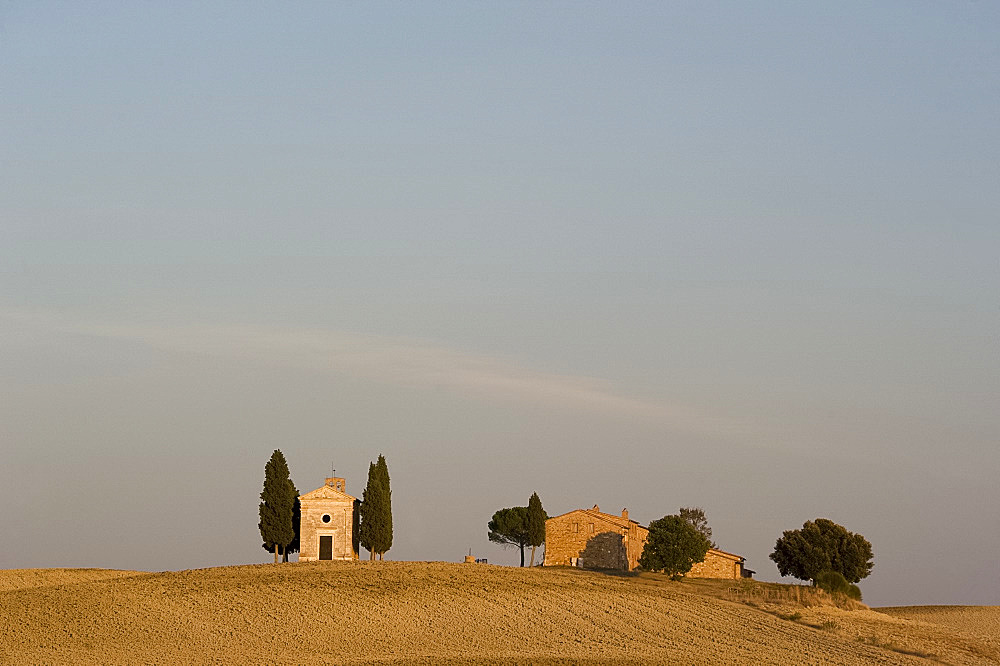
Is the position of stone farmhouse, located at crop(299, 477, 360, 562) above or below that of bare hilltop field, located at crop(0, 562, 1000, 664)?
above

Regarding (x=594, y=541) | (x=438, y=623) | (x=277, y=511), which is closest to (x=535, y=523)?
(x=594, y=541)

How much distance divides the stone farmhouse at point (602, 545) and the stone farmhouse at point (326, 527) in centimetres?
1866

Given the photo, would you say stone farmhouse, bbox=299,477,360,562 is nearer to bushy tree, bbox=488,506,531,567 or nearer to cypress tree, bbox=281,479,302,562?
cypress tree, bbox=281,479,302,562

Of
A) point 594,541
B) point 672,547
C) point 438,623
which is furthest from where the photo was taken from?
point 594,541

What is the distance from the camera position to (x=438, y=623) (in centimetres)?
5900

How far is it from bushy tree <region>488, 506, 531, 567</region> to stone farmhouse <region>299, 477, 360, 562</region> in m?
28.8

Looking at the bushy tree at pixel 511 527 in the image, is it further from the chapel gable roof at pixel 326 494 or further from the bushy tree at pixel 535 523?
the chapel gable roof at pixel 326 494

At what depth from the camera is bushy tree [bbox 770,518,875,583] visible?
98250 mm

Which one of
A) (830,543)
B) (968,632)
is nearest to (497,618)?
(968,632)

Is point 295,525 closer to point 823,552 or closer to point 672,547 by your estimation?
point 672,547

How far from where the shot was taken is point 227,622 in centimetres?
5797

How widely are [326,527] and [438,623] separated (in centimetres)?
2904

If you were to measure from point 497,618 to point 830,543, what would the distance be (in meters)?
46.5

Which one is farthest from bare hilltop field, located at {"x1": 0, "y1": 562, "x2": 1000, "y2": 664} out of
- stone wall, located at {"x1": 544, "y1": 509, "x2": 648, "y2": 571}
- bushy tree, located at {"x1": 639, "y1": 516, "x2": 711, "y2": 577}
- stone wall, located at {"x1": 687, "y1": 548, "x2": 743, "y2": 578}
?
stone wall, located at {"x1": 544, "y1": 509, "x2": 648, "y2": 571}
